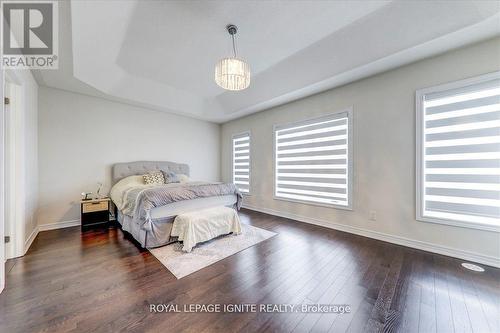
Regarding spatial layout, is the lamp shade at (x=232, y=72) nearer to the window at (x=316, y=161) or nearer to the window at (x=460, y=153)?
the window at (x=316, y=161)

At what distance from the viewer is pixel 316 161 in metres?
3.82

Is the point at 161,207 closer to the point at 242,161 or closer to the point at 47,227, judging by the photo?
the point at 47,227

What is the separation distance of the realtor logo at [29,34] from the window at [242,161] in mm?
3822

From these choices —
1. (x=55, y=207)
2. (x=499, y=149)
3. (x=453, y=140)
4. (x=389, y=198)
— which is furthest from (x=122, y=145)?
(x=499, y=149)

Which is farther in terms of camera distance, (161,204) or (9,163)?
(161,204)

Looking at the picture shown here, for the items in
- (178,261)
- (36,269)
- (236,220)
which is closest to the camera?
(36,269)

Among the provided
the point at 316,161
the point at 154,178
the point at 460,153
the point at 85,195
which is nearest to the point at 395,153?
the point at 460,153

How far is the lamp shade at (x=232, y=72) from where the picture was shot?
7.25ft

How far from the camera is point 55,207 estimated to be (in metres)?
3.48

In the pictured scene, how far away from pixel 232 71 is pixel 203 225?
2104 millimetres

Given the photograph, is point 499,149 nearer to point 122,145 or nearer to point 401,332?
point 401,332

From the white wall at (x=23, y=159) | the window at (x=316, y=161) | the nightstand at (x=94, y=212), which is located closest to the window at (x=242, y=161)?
the window at (x=316, y=161)

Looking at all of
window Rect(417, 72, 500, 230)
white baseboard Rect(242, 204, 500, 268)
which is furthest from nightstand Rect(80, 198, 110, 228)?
window Rect(417, 72, 500, 230)

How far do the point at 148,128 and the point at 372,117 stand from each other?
4712 mm
